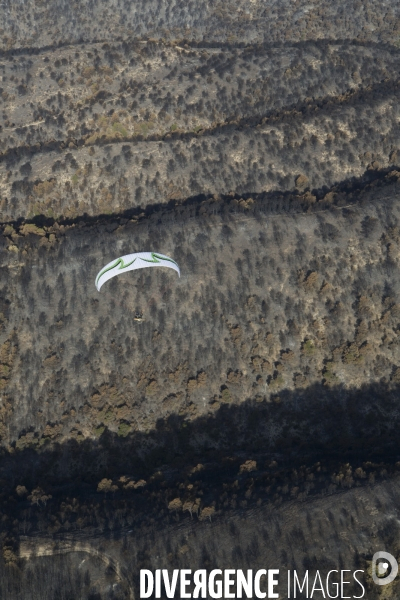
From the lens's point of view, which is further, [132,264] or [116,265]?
[116,265]

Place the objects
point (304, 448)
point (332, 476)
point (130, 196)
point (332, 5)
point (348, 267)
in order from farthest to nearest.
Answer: point (332, 5)
point (130, 196)
point (348, 267)
point (304, 448)
point (332, 476)

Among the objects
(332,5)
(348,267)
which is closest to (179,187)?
(348,267)

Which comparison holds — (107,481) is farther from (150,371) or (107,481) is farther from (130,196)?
(130,196)

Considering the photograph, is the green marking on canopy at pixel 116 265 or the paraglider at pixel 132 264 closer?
the paraglider at pixel 132 264

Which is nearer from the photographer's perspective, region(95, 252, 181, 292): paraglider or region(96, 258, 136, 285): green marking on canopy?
region(95, 252, 181, 292): paraglider

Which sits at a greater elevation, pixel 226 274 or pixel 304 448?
pixel 226 274

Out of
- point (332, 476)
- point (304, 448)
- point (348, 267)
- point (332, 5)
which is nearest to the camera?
point (332, 476)

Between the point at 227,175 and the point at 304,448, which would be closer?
the point at 304,448

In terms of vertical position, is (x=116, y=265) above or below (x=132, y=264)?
above
